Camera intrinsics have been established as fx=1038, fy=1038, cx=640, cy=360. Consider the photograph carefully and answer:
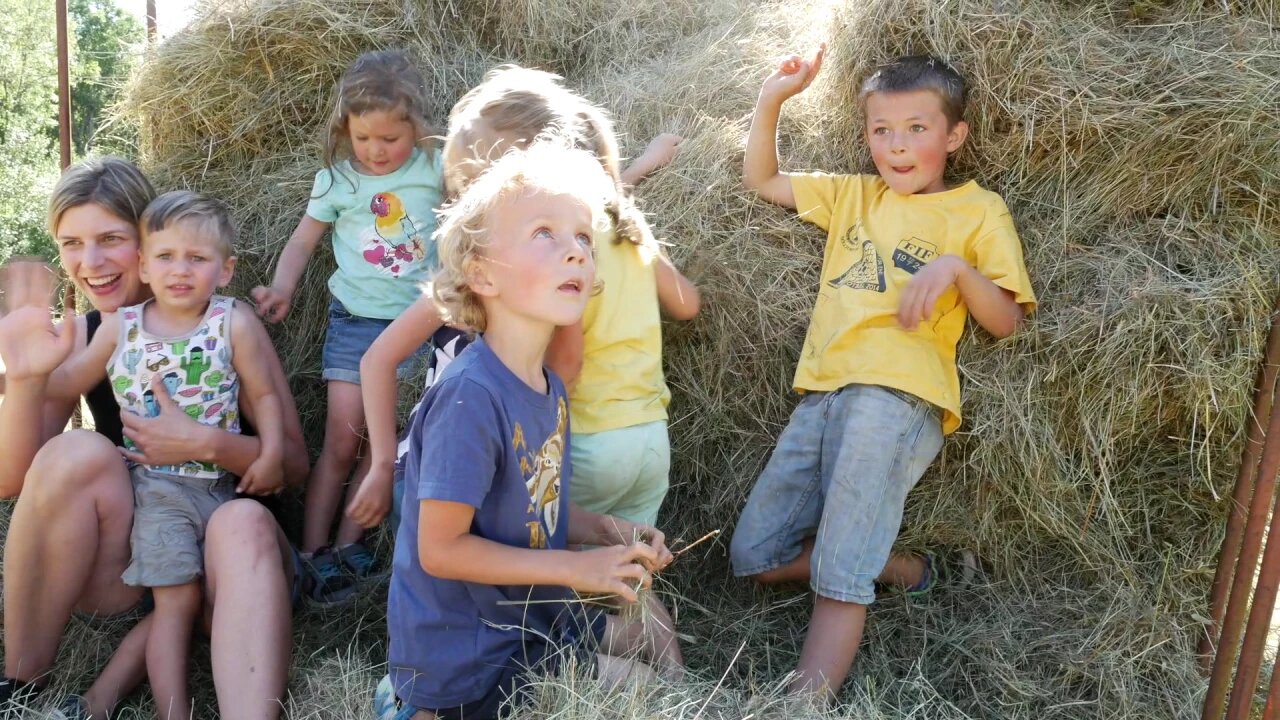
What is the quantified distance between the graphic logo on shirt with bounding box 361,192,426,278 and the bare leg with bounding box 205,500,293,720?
1209mm

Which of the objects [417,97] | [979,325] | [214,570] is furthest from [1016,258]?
[214,570]

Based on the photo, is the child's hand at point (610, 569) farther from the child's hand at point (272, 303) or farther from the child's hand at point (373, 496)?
the child's hand at point (272, 303)

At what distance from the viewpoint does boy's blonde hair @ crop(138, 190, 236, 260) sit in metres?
3.15

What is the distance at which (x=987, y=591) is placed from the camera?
3246mm

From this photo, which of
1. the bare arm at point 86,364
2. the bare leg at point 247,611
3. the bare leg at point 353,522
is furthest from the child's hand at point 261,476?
the bare arm at point 86,364

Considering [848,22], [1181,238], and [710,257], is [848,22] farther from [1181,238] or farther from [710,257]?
[1181,238]

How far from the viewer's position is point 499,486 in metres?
2.37

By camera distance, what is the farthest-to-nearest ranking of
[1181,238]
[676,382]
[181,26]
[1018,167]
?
1. [181,26]
2. [676,382]
3. [1018,167]
4. [1181,238]

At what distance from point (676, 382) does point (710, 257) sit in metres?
0.43

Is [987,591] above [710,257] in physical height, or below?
below

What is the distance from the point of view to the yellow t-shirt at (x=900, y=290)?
3.02 metres

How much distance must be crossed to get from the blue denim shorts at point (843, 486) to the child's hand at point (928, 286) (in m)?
0.25

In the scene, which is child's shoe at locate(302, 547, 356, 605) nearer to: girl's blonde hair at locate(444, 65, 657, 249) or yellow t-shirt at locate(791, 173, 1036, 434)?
girl's blonde hair at locate(444, 65, 657, 249)

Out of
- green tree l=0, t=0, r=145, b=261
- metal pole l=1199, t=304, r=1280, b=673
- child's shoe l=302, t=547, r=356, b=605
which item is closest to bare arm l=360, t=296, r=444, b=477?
child's shoe l=302, t=547, r=356, b=605
